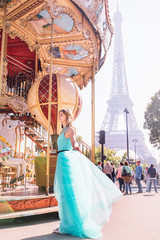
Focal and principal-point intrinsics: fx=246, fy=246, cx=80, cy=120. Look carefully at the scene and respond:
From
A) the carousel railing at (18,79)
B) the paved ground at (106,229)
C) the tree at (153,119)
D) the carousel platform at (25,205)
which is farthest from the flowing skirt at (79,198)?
the tree at (153,119)

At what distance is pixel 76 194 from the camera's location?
3.91 metres

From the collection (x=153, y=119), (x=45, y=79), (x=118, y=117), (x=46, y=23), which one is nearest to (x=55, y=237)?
(x=45, y=79)

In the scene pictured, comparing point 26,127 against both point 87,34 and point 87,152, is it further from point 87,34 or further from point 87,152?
point 87,34

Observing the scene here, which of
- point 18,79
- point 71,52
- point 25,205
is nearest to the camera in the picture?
point 25,205

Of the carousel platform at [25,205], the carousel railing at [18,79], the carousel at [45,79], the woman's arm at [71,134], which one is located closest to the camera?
the woman's arm at [71,134]

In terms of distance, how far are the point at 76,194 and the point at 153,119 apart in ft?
Result: 93.2

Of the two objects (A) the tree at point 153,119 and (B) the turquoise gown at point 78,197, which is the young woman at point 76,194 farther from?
(A) the tree at point 153,119

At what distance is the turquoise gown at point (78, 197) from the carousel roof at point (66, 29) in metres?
3.21

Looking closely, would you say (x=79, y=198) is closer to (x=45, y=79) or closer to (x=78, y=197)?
(x=78, y=197)

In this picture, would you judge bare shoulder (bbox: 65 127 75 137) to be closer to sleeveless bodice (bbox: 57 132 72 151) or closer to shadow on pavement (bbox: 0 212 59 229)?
sleeveless bodice (bbox: 57 132 72 151)

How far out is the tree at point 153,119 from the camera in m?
30.2

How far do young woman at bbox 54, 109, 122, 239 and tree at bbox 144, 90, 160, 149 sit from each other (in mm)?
27050

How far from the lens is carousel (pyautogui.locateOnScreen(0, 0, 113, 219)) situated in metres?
6.04

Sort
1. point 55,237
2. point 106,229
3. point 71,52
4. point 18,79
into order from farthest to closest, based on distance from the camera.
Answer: point 18,79, point 71,52, point 106,229, point 55,237
